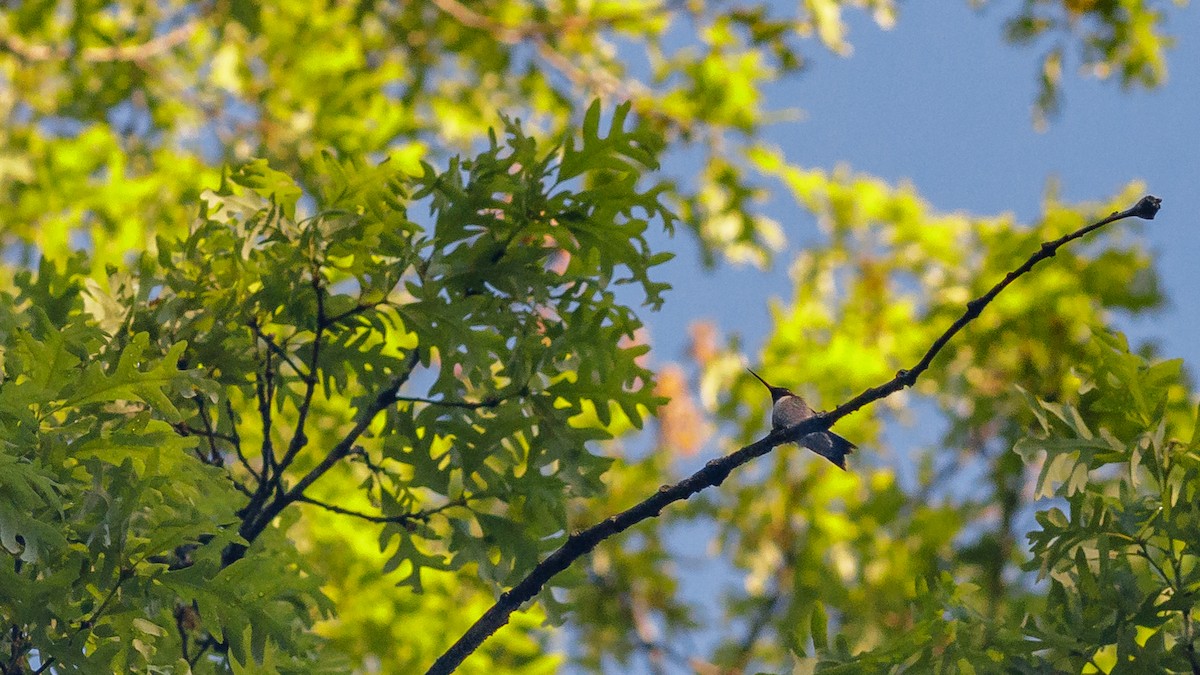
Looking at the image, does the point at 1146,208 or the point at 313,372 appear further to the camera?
the point at 313,372

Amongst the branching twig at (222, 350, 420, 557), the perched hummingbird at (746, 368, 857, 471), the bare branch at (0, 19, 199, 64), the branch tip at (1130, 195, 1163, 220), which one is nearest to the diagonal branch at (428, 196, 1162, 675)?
the branch tip at (1130, 195, 1163, 220)

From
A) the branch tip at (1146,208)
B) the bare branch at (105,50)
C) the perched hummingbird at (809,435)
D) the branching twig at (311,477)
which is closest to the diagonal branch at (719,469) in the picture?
the branch tip at (1146,208)

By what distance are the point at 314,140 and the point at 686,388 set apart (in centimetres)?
451

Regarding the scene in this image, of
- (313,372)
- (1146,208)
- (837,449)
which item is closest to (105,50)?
(313,372)

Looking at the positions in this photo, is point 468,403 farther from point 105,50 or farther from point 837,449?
point 105,50

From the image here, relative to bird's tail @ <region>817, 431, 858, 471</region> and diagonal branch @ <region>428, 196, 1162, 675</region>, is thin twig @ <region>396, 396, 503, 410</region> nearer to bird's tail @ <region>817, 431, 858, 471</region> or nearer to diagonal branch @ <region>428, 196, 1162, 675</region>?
diagonal branch @ <region>428, 196, 1162, 675</region>

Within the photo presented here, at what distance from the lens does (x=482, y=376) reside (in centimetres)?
282

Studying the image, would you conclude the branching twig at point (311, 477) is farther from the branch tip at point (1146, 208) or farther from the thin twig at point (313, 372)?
the branch tip at point (1146, 208)

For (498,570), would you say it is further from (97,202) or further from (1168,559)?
(97,202)

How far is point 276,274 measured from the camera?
2.72 metres

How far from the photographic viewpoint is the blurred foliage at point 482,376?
95.1 inches

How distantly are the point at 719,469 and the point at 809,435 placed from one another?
20 centimetres

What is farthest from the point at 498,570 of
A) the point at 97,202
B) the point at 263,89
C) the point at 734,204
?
the point at 263,89

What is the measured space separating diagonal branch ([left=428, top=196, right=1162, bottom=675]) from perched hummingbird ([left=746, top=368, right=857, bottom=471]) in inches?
5.7
